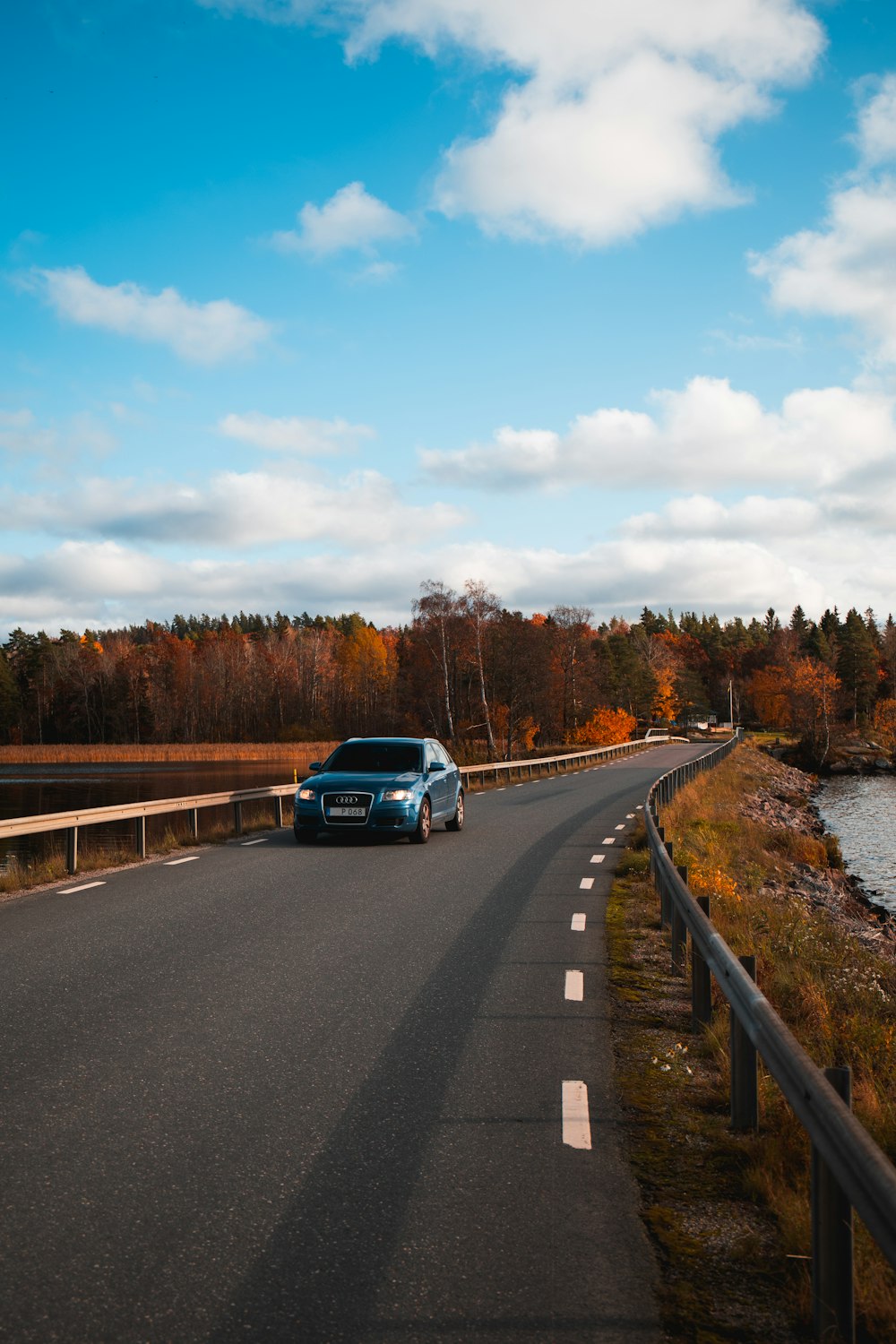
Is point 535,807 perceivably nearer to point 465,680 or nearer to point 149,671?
point 465,680

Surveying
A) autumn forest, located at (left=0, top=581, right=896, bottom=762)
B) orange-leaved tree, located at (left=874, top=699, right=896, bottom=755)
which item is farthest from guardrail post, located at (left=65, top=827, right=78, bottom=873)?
orange-leaved tree, located at (left=874, top=699, right=896, bottom=755)

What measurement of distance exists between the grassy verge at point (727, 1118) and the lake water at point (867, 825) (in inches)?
536

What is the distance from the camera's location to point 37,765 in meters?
73.1

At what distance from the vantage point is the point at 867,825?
130 ft

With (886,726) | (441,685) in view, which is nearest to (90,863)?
(441,685)

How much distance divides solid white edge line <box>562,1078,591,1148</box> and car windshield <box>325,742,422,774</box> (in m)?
12.1

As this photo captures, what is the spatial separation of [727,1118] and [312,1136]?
6.45 ft

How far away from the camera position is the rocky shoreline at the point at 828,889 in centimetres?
1543

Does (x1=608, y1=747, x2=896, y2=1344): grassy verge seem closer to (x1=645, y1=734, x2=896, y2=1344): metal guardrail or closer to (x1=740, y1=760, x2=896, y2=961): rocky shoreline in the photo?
(x1=645, y1=734, x2=896, y2=1344): metal guardrail

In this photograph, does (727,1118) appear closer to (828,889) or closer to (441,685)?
(828,889)

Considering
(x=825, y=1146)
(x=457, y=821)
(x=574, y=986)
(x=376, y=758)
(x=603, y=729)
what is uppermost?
(x=376, y=758)

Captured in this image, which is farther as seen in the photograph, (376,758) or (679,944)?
(376,758)

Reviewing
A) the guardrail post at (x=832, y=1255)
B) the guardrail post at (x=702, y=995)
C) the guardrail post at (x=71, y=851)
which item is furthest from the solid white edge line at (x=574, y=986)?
the guardrail post at (x=71, y=851)

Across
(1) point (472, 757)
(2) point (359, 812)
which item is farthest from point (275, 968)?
(1) point (472, 757)
